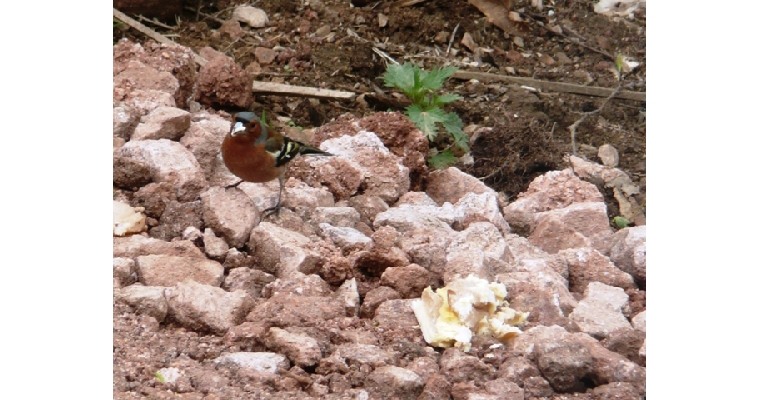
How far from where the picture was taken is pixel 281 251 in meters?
3.10

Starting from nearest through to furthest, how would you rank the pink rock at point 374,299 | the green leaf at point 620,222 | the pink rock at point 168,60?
1. the pink rock at point 374,299
2. the green leaf at point 620,222
3. the pink rock at point 168,60

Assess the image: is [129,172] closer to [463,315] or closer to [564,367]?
[463,315]

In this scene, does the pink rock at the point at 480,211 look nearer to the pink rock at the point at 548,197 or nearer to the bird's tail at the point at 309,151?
the pink rock at the point at 548,197

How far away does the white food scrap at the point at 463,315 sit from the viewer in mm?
2693

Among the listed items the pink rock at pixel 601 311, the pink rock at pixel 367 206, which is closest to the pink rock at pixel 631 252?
the pink rock at pixel 601 311

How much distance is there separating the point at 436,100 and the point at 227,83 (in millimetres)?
968

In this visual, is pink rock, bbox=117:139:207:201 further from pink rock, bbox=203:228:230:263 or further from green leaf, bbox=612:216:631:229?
green leaf, bbox=612:216:631:229

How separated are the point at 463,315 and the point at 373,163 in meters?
1.33

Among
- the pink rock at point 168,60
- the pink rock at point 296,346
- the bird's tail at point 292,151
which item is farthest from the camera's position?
the pink rock at point 168,60

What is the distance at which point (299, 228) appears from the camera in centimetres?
335

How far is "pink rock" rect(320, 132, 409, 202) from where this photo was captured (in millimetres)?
3875

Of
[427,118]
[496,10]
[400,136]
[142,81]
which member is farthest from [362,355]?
[496,10]

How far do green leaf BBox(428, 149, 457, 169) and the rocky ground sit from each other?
0.08m

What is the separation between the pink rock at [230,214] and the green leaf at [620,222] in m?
1.48
